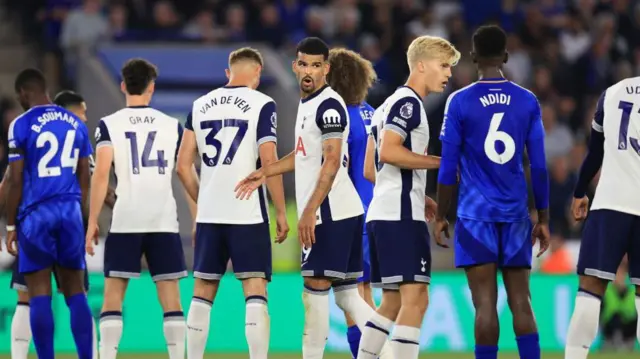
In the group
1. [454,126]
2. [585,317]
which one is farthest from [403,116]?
[585,317]

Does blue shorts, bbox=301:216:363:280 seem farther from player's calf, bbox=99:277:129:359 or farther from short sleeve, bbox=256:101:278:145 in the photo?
player's calf, bbox=99:277:129:359

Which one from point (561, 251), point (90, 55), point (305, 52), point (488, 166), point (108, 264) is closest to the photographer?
point (488, 166)

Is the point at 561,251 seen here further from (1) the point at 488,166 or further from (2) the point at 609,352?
(1) the point at 488,166

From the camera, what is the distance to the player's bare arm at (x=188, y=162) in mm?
10023

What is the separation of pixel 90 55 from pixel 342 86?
9.09 meters

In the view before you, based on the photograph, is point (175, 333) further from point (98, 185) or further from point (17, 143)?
point (17, 143)

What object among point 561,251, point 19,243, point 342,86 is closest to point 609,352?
point 561,251

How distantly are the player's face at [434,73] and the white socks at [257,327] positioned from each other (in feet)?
6.24

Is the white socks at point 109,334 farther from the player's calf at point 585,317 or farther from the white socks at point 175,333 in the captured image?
the player's calf at point 585,317

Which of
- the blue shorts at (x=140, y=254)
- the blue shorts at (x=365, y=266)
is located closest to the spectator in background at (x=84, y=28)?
the blue shorts at (x=140, y=254)

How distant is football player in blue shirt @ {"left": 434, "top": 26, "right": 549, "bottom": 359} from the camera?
29.3 ft

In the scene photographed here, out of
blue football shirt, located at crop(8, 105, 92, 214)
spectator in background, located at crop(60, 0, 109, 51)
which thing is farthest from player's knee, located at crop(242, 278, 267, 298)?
spectator in background, located at crop(60, 0, 109, 51)

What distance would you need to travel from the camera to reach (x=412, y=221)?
30.2ft

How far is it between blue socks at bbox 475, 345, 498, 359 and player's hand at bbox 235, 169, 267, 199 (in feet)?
6.41
